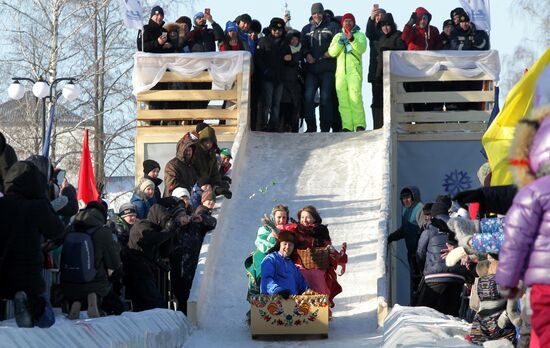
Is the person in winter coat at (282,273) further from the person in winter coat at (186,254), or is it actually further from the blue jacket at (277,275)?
the person in winter coat at (186,254)

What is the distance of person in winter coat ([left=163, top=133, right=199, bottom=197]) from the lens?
56.2 ft

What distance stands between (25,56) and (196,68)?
13.8m

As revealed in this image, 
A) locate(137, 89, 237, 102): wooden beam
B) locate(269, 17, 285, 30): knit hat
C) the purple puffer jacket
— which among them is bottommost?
locate(137, 89, 237, 102): wooden beam

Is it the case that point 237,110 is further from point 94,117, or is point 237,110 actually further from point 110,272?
point 94,117

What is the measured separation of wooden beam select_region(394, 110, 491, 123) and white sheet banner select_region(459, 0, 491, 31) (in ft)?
4.63

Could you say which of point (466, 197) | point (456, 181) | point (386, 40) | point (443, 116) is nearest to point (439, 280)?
point (466, 197)

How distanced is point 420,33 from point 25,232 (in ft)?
42.2

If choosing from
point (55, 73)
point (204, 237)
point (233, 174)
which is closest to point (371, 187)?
point (233, 174)

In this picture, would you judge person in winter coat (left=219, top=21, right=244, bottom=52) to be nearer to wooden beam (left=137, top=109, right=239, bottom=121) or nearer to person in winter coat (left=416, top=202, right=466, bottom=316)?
wooden beam (left=137, top=109, right=239, bottom=121)

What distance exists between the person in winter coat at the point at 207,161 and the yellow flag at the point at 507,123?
8.13 meters

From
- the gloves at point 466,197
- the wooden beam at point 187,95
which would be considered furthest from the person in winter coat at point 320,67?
the gloves at point 466,197

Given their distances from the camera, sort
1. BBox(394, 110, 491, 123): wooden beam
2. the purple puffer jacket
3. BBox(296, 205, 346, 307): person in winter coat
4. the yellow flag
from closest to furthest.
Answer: the purple puffer jacket → the yellow flag → BBox(296, 205, 346, 307): person in winter coat → BBox(394, 110, 491, 123): wooden beam

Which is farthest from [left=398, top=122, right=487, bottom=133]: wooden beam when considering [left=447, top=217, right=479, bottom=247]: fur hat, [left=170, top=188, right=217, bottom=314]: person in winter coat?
[left=447, top=217, right=479, bottom=247]: fur hat

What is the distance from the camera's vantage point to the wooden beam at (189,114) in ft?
71.2
